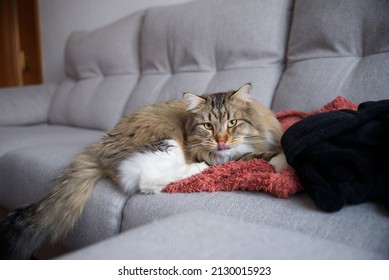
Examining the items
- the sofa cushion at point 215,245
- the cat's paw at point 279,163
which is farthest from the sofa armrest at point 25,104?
the sofa cushion at point 215,245

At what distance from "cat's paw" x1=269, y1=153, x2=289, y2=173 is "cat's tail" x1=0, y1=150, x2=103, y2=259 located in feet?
2.28

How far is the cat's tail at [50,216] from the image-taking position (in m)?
1.07

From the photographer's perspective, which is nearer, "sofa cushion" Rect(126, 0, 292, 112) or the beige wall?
"sofa cushion" Rect(126, 0, 292, 112)

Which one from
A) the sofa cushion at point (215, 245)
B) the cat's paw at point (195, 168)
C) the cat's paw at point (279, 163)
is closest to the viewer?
the sofa cushion at point (215, 245)

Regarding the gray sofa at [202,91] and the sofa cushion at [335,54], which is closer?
the gray sofa at [202,91]

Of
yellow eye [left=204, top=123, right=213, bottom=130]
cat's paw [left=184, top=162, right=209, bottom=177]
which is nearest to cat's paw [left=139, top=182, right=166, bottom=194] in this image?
cat's paw [left=184, top=162, right=209, bottom=177]

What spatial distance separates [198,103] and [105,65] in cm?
174

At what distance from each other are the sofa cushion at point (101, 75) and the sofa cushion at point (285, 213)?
1564 mm

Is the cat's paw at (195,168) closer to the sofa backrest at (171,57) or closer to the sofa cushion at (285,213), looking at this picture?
Result: the sofa cushion at (285,213)

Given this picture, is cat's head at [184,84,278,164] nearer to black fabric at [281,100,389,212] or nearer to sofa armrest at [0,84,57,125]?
black fabric at [281,100,389,212]

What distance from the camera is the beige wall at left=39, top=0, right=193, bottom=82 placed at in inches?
129

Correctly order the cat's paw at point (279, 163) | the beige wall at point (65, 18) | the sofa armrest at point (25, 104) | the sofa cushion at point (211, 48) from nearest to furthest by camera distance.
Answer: the cat's paw at point (279, 163) → the sofa cushion at point (211, 48) → the sofa armrest at point (25, 104) → the beige wall at point (65, 18)

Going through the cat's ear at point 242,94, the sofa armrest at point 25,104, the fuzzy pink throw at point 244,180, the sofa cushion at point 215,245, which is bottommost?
the sofa armrest at point 25,104

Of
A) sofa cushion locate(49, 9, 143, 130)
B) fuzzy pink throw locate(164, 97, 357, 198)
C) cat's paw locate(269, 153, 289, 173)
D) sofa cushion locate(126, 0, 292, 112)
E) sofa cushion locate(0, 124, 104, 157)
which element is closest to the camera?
fuzzy pink throw locate(164, 97, 357, 198)
